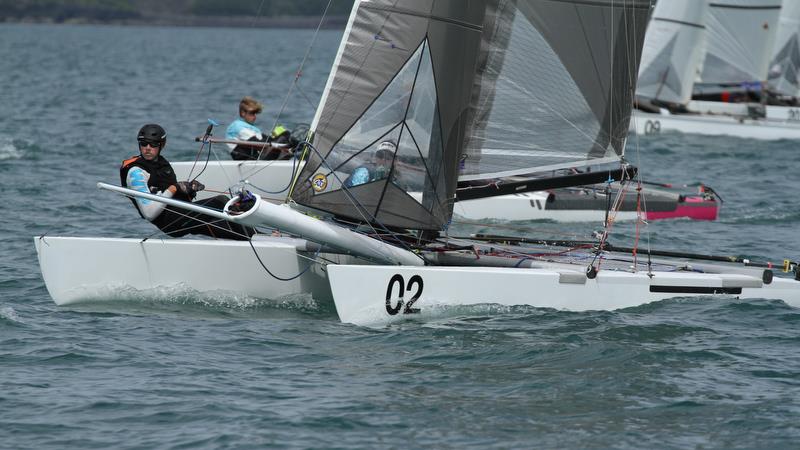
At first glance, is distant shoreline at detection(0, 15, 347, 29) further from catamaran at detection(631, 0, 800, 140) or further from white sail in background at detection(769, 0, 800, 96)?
catamaran at detection(631, 0, 800, 140)

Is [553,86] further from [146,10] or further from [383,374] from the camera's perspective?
[146,10]

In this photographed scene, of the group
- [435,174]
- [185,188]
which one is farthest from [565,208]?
[185,188]

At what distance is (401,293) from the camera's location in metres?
8.38

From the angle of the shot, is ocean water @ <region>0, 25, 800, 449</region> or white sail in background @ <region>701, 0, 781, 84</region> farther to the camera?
white sail in background @ <region>701, 0, 781, 84</region>

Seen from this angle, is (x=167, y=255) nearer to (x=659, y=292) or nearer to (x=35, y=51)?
(x=659, y=292)

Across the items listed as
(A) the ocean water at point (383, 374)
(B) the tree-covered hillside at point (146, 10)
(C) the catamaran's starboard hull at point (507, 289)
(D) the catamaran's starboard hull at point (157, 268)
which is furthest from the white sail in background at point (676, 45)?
(B) the tree-covered hillside at point (146, 10)

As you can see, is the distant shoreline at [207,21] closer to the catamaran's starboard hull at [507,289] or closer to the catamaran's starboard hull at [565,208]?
the catamaran's starboard hull at [565,208]

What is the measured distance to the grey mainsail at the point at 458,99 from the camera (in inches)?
336

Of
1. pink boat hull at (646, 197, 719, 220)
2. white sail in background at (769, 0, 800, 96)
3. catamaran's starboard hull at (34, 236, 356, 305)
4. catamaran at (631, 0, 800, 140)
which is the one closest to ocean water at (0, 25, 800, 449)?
catamaran's starboard hull at (34, 236, 356, 305)

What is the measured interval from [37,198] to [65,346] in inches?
250

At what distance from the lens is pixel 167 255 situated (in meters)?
8.71

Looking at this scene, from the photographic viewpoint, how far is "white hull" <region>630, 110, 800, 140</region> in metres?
23.4

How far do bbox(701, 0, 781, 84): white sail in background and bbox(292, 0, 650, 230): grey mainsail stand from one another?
1609 centimetres

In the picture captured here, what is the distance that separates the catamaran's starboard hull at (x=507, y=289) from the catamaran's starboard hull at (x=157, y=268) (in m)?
0.84
